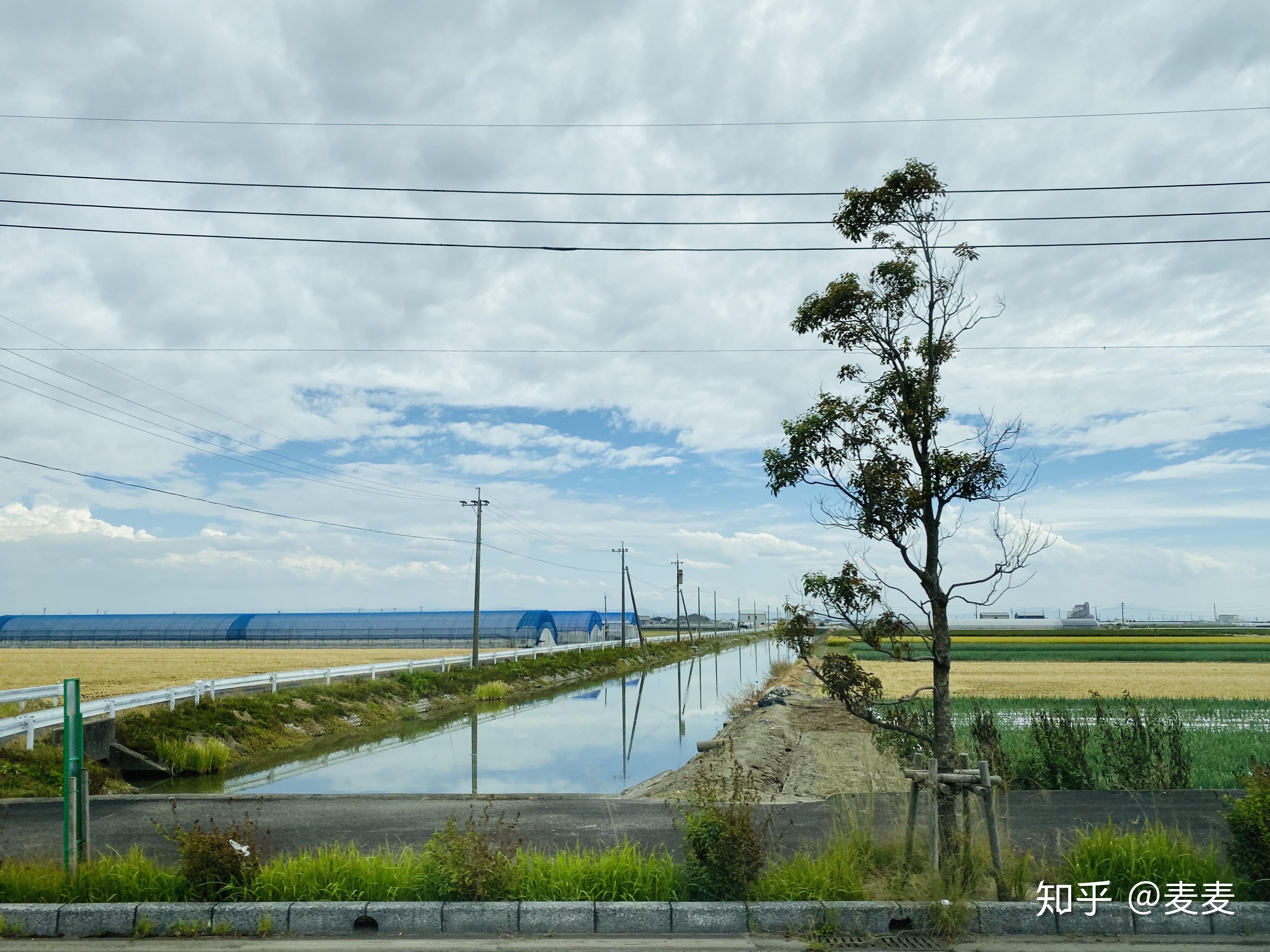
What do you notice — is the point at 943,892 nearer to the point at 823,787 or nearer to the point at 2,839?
the point at 823,787

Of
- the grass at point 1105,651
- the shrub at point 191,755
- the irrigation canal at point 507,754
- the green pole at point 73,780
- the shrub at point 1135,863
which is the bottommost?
the grass at point 1105,651

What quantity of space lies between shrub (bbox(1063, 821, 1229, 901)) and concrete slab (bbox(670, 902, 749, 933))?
263 centimetres

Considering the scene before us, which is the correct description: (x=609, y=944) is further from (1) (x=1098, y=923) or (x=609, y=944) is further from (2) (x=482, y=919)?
(1) (x=1098, y=923)

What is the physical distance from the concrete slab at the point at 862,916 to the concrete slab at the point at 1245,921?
7.77ft

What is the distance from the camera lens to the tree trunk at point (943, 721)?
7.29 m

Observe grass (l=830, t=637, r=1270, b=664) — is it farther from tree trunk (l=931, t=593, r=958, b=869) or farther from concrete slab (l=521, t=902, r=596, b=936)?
concrete slab (l=521, t=902, r=596, b=936)

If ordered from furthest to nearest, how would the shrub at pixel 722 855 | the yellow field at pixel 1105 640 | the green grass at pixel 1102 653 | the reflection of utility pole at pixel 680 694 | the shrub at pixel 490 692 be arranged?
the yellow field at pixel 1105 640
the green grass at pixel 1102 653
the shrub at pixel 490 692
the reflection of utility pole at pixel 680 694
the shrub at pixel 722 855

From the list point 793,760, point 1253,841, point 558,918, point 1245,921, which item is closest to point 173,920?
point 558,918

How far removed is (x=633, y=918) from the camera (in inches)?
263

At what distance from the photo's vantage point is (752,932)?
662 centimetres

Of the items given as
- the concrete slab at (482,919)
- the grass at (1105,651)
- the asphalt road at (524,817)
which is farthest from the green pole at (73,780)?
the grass at (1105,651)

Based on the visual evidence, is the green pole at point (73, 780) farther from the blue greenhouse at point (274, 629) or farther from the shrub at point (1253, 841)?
the blue greenhouse at point (274, 629)

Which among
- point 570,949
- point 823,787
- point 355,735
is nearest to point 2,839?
point 570,949

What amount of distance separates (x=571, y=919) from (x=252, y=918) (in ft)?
7.75
